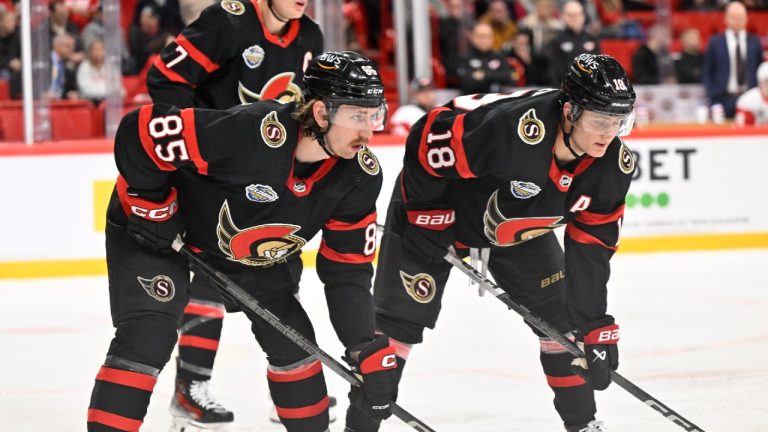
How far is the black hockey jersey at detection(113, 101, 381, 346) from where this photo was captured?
2770 millimetres

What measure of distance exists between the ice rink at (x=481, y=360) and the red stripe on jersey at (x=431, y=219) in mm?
717

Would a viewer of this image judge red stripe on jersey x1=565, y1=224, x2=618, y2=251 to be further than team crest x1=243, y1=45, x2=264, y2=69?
No

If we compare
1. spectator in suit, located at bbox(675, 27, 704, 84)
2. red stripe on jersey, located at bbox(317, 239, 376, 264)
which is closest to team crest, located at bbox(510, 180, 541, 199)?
red stripe on jersey, located at bbox(317, 239, 376, 264)

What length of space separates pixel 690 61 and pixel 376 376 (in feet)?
21.7

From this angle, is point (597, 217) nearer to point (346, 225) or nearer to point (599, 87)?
point (599, 87)

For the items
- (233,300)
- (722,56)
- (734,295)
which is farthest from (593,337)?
(722,56)

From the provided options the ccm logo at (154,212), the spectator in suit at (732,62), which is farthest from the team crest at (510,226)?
the spectator in suit at (732,62)

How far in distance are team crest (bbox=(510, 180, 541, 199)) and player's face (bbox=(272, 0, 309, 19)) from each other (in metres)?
0.88

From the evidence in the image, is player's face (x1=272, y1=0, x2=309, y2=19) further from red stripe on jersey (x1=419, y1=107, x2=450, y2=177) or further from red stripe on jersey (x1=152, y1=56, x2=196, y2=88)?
red stripe on jersey (x1=419, y1=107, x2=450, y2=177)

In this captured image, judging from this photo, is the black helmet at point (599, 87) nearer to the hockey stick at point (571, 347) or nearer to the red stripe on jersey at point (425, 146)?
the red stripe on jersey at point (425, 146)

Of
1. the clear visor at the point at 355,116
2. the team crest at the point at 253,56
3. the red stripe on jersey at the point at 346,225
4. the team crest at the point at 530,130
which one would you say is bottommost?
the red stripe on jersey at the point at 346,225

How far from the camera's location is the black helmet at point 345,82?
2.78 meters

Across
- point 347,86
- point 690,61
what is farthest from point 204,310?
point 690,61

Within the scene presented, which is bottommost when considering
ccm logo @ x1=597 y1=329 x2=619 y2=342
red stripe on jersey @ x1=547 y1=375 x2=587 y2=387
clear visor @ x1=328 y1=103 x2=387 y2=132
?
red stripe on jersey @ x1=547 y1=375 x2=587 y2=387
